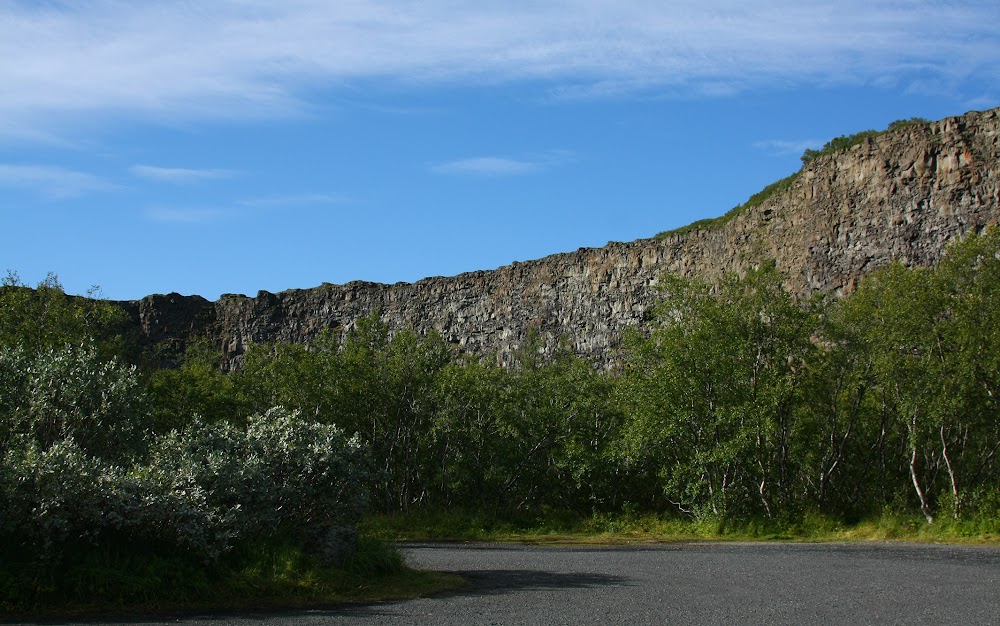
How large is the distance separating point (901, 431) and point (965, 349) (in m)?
4.42

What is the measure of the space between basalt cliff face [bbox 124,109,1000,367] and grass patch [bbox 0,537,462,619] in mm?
22152

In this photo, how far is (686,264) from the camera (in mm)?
59719

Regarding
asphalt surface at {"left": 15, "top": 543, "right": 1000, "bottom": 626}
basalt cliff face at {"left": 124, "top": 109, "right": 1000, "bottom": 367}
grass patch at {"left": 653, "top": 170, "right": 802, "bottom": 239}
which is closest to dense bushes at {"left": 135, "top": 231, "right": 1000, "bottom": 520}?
asphalt surface at {"left": 15, "top": 543, "right": 1000, "bottom": 626}

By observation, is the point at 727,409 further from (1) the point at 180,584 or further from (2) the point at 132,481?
(2) the point at 132,481

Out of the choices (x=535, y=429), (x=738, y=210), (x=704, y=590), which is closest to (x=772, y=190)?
(x=738, y=210)

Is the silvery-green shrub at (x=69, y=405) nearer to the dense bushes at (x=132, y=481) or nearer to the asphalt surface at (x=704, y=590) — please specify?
the dense bushes at (x=132, y=481)

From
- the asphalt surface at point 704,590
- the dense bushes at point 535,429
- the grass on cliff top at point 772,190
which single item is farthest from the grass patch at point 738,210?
the asphalt surface at point 704,590

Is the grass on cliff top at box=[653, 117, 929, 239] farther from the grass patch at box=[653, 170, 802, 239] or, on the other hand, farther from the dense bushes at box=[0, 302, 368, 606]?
the dense bushes at box=[0, 302, 368, 606]

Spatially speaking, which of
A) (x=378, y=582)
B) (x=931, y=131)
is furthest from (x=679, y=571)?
(x=931, y=131)

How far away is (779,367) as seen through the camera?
2683cm

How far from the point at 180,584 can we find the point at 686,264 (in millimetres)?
50494

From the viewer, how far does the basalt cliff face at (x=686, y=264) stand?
4641cm

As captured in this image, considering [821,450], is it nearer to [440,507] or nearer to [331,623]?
[440,507]

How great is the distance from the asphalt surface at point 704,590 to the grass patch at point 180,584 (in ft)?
2.53
